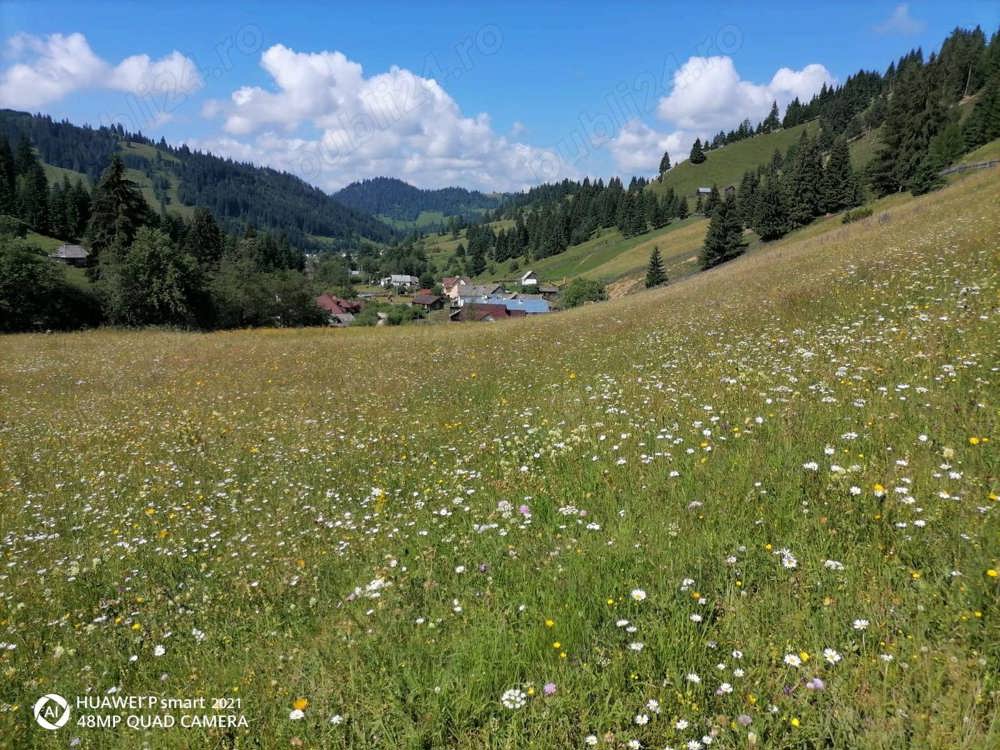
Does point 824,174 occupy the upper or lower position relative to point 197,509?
upper

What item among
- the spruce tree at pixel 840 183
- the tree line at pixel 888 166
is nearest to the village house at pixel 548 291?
the tree line at pixel 888 166

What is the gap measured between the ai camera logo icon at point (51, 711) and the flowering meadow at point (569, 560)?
7 centimetres

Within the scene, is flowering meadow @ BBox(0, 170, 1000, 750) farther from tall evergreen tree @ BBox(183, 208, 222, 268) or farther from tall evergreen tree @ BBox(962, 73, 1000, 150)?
tall evergreen tree @ BBox(183, 208, 222, 268)

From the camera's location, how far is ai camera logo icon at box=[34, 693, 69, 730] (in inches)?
157

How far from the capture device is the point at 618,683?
3.44 meters

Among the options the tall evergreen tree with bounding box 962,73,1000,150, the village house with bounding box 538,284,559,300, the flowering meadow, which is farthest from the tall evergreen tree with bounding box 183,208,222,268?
the tall evergreen tree with bounding box 962,73,1000,150

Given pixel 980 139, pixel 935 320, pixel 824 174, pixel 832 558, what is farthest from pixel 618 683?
pixel 980 139

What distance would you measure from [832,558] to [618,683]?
225cm

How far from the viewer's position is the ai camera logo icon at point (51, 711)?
3.98 m

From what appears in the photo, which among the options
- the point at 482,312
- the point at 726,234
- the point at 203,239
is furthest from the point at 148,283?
the point at 726,234

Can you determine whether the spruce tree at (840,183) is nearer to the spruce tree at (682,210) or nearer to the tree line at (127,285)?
the tree line at (127,285)

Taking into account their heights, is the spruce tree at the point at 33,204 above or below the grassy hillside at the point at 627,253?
above

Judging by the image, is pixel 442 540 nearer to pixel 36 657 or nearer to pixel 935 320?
pixel 36 657

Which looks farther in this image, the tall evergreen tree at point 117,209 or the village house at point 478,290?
the village house at point 478,290
